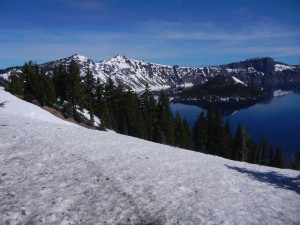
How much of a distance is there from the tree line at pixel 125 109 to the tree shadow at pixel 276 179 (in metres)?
49.7

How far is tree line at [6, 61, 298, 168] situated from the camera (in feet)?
219

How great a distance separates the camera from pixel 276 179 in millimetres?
15789

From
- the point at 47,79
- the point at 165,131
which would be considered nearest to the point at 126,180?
the point at 165,131

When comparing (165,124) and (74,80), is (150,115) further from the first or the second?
(74,80)

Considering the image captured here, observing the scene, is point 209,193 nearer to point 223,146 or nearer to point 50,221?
point 50,221

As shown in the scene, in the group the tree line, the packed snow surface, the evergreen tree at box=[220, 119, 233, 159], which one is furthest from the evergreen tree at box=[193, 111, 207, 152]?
the packed snow surface

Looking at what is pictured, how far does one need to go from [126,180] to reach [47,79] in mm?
61643

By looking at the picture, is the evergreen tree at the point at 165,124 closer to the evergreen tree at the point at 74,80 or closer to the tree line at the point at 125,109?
the tree line at the point at 125,109

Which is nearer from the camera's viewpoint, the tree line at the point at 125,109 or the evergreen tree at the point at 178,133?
the tree line at the point at 125,109

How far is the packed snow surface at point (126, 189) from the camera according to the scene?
9.72 m

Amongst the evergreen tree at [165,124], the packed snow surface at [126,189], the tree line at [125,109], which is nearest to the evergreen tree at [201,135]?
the tree line at [125,109]

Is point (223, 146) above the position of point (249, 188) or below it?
below

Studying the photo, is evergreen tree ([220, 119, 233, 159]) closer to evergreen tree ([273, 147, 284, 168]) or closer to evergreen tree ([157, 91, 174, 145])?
evergreen tree ([273, 147, 284, 168])

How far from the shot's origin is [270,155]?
94000 mm
